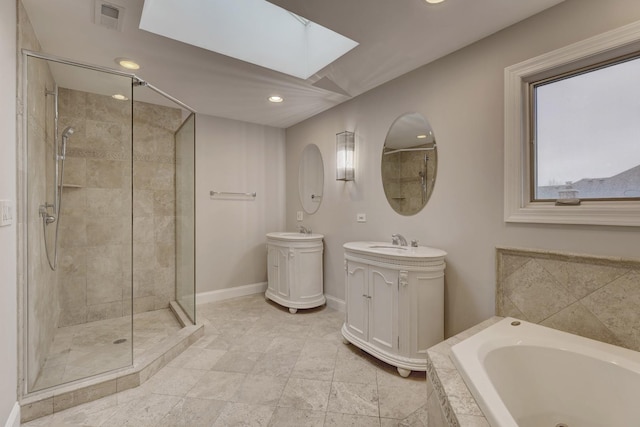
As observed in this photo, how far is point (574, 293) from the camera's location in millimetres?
1562

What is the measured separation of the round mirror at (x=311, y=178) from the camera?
3.55 m

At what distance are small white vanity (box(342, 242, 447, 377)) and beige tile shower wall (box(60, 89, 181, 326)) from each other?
202 centimetres

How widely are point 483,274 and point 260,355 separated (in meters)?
1.76

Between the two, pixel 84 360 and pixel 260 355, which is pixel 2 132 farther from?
pixel 260 355

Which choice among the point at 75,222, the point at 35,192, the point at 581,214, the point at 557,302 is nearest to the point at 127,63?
the point at 35,192

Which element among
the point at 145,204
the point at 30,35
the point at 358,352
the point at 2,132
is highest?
the point at 30,35

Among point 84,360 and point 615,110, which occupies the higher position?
point 615,110

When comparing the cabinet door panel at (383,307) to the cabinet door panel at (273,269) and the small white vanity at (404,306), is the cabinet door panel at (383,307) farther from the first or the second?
the cabinet door panel at (273,269)

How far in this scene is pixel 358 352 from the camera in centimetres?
232

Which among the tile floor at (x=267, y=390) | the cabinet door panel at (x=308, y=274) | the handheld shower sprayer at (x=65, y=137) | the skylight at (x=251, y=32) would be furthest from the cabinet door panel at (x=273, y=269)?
the handheld shower sprayer at (x=65, y=137)

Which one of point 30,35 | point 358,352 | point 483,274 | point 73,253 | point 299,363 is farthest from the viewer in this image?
point 73,253

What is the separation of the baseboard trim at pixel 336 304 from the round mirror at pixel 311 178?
109 cm

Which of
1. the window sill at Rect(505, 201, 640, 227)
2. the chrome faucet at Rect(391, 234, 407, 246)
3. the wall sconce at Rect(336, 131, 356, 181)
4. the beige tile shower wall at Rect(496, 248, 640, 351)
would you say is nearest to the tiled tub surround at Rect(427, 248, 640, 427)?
the beige tile shower wall at Rect(496, 248, 640, 351)

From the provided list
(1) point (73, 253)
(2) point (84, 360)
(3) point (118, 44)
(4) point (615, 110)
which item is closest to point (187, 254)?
(1) point (73, 253)
